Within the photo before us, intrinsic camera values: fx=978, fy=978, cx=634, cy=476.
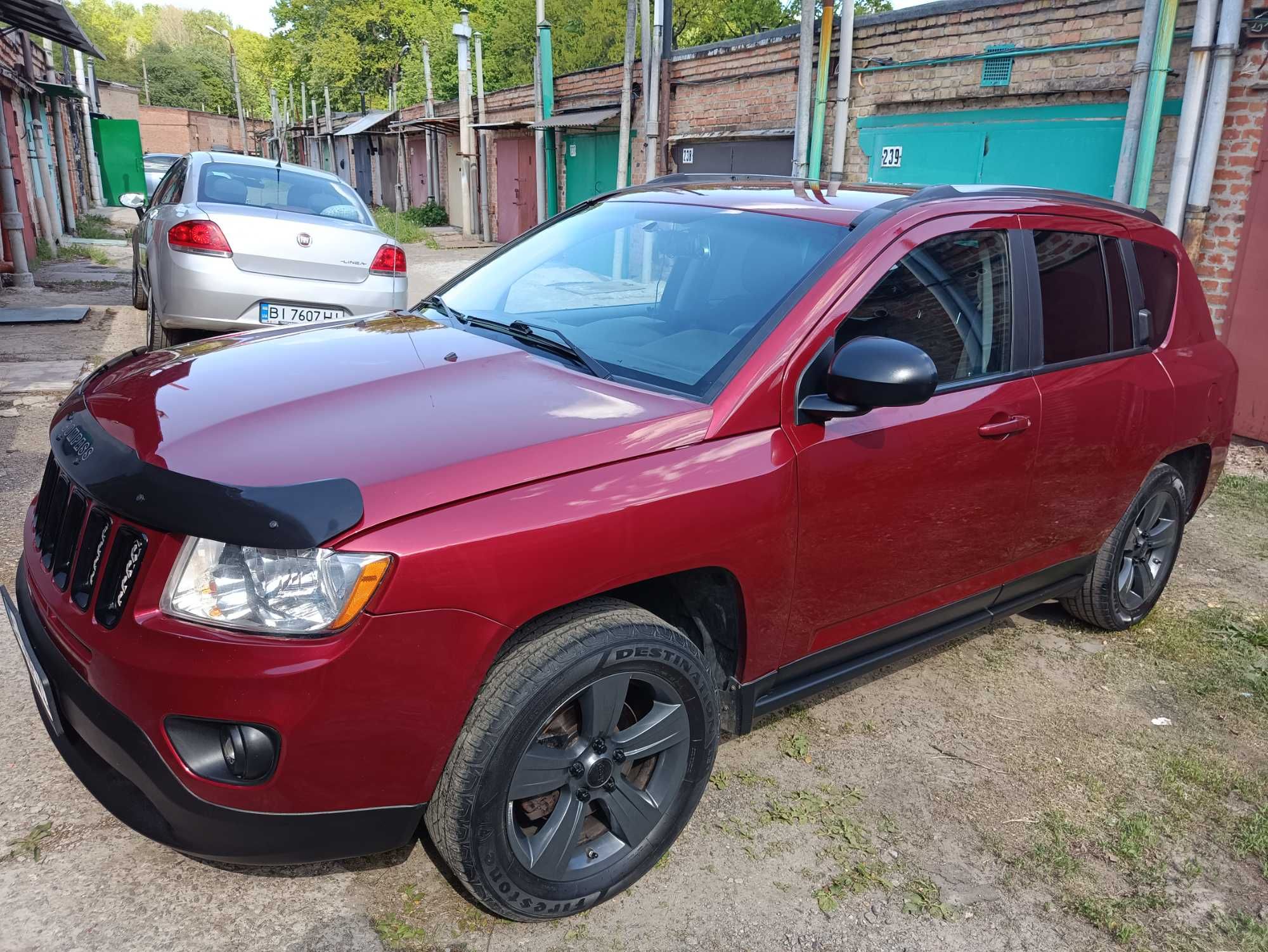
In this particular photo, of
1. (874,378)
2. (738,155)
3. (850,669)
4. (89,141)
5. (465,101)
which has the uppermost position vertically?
(465,101)

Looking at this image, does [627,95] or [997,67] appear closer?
[997,67]

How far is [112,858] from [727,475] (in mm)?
→ 1900

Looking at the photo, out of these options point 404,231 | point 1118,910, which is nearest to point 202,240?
point 1118,910

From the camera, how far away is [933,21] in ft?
33.0

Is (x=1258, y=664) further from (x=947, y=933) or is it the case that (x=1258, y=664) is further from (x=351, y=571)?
(x=351, y=571)

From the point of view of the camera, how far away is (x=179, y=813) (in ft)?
6.67

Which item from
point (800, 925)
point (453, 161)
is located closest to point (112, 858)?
point (800, 925)

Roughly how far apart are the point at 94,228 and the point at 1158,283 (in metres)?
23.2

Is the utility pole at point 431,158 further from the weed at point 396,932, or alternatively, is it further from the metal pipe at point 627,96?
the weed at point 396,932

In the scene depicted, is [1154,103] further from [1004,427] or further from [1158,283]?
[1004,427]

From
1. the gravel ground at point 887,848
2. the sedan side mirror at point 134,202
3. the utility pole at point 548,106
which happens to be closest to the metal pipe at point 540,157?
the utility pole at point 548,106

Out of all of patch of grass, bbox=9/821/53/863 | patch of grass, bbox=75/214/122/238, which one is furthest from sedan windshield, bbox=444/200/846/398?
patch of grass, bbox=75/214/122/238

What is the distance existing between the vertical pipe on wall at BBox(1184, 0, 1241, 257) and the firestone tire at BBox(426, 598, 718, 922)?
6.96 m

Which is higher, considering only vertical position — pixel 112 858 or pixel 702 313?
pixel 702 313
